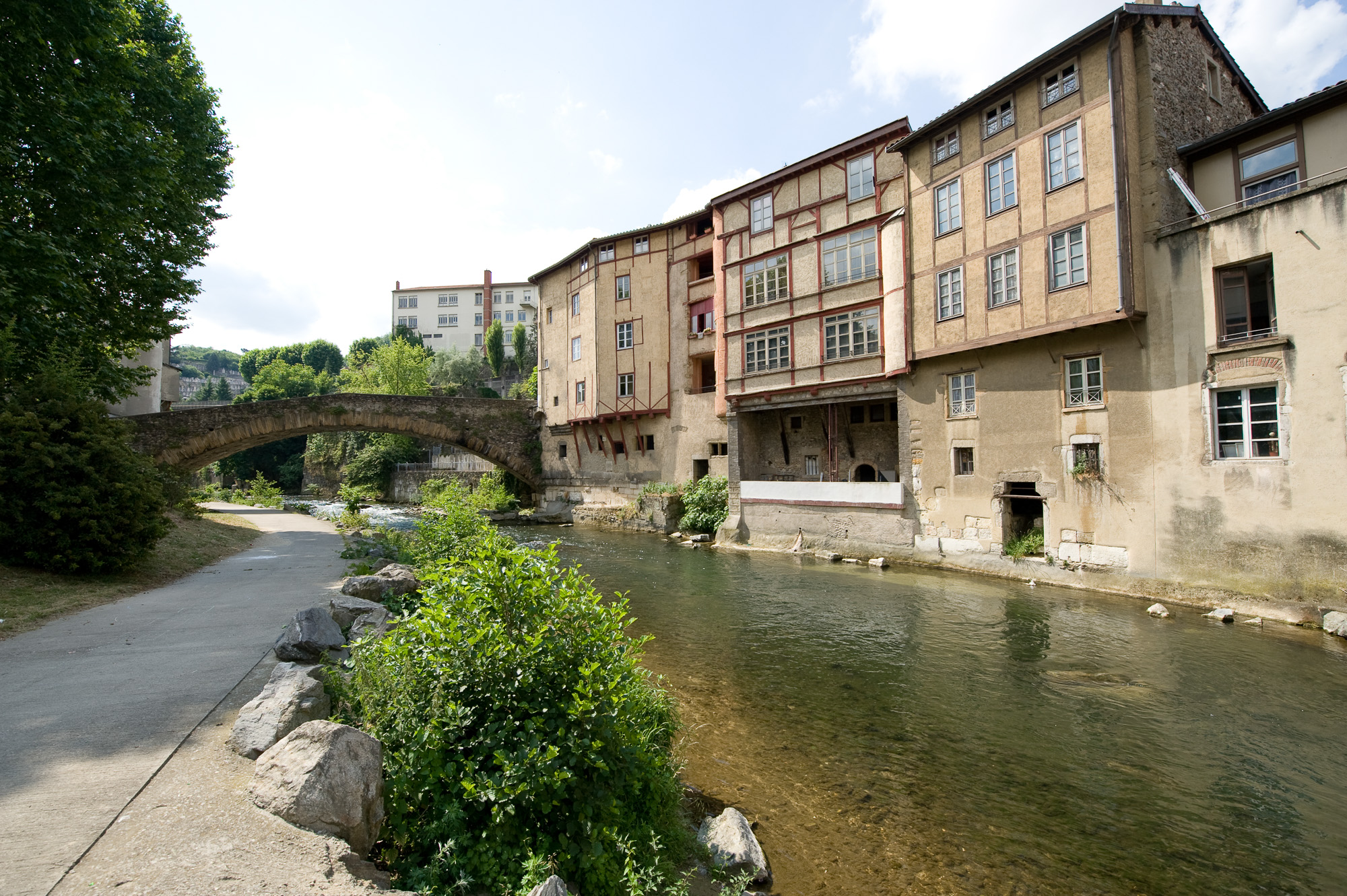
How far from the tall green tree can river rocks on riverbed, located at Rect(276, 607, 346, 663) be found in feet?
29.3

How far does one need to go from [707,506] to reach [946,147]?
14.1 metres

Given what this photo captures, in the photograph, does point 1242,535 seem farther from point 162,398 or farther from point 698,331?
point 162,398

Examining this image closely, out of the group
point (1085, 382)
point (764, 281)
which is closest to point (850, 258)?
point (764, 281)

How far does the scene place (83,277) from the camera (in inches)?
499

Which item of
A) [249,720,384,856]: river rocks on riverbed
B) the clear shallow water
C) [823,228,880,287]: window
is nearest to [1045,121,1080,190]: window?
[823,228,880,287]: window

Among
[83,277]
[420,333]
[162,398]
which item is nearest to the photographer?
[83,277]

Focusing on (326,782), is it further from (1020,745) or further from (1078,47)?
(1078,47)

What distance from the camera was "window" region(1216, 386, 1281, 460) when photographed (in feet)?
38.0

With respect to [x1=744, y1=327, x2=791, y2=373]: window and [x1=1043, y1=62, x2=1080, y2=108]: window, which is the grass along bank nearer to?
[x1=744, y1=327, x2=791, y2=373]: window

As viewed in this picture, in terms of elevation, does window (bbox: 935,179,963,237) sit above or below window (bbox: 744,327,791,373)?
above

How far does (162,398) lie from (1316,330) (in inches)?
1613

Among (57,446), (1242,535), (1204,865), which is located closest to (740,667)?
(1204,865)

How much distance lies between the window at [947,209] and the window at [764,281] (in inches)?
218

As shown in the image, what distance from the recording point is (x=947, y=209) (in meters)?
17.2
